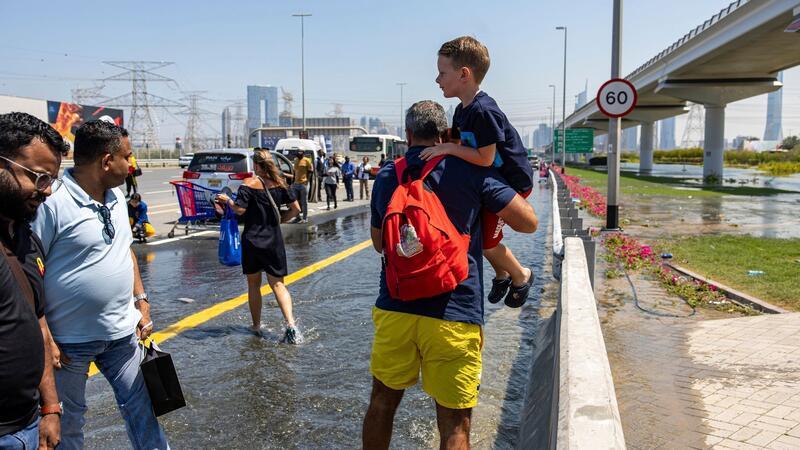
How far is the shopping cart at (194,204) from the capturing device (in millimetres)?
13062

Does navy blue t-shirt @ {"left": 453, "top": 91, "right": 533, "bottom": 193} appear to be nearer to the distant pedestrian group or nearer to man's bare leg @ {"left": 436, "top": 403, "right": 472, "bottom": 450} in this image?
the distant pedestrian group

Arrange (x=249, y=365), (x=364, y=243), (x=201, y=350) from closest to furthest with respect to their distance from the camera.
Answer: (x=249, y=365), (x=201, y=350), (x=364, y=243)

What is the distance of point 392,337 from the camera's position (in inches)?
115

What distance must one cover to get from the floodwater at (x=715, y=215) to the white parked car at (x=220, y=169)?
28.5ft

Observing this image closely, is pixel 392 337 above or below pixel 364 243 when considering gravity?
above

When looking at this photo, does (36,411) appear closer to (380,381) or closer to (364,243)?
(380,381)

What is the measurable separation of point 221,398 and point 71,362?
1.78 metres

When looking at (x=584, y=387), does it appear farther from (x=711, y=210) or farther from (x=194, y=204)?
(x=711, y=210)

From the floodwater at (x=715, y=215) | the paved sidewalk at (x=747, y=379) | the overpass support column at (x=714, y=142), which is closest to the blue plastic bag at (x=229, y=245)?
the paved sidewalk at (x=747, y=379)

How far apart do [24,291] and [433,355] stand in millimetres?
1556

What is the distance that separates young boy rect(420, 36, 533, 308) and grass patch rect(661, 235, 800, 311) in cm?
547

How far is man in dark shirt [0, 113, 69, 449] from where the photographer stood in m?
2.13

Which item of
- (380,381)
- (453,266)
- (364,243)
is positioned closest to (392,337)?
(380,381)

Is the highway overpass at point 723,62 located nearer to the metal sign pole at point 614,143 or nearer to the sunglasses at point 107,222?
the metal sign pole at point 614,143
